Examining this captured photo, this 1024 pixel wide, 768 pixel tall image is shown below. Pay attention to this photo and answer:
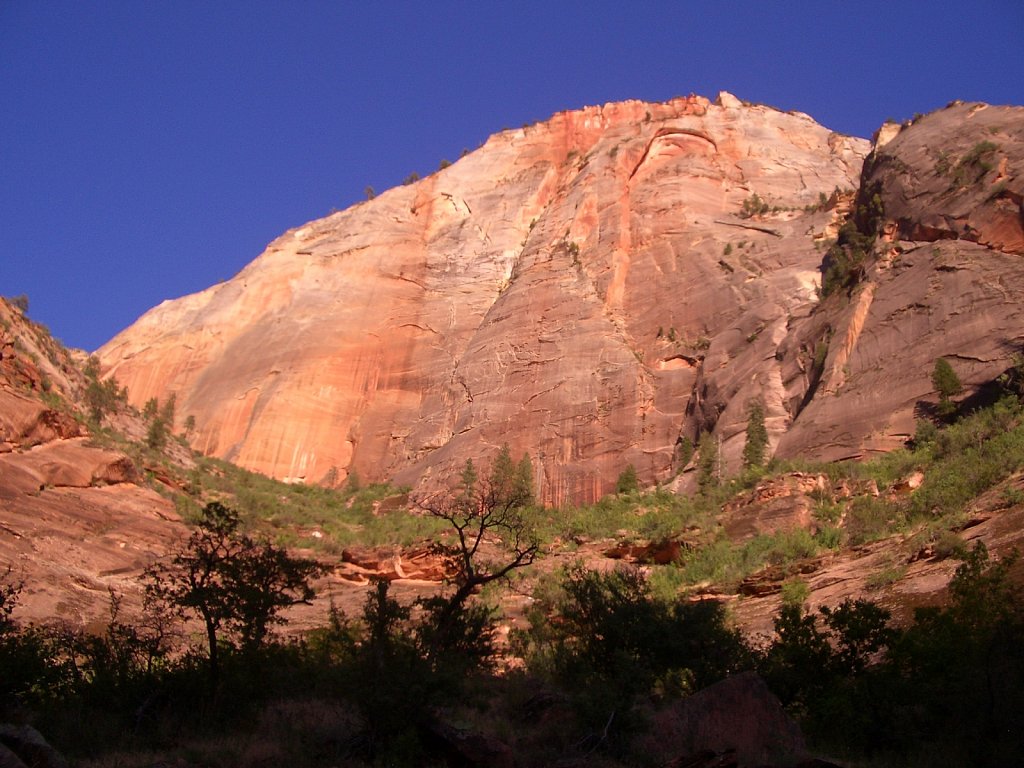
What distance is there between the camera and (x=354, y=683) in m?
12.9

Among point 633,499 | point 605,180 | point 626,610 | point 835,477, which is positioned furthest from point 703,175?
point 626,610

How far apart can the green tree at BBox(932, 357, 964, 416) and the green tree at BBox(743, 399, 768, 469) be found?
287 inches

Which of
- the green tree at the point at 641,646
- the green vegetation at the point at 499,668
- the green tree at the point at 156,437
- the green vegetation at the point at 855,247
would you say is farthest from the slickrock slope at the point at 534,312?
the green vegetation at the point at 499,668

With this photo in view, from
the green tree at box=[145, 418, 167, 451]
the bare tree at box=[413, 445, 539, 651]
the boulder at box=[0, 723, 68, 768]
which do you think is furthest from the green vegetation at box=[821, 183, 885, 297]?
the boulder at box=[0, 723, 68, 768]

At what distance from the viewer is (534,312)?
5838 cm

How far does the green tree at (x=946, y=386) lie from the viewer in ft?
107

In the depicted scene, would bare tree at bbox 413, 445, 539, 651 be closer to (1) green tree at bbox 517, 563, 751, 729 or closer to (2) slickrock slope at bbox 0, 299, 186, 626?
(1) green tree at bbox 517, 563, 751, 729

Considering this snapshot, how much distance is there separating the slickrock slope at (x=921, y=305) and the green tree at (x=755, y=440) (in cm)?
81

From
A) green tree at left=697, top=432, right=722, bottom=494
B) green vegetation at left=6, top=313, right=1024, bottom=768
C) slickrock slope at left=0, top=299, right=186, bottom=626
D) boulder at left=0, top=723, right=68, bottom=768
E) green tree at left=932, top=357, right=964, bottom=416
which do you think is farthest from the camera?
green tree at left=697, top=432, right=722, bottom=494

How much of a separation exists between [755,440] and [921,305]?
8.66 metres

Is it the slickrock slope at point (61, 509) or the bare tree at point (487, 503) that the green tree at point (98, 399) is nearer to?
the slickrock slope at point (61, 509)

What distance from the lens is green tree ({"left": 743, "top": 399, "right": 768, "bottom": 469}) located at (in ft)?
125

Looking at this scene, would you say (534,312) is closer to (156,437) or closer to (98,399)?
(156,437)

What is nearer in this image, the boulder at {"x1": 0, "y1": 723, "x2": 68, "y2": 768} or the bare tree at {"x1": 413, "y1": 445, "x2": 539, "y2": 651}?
the boulder at {"x1": 0, "y1": 723, "x2": 68, "y2": 768}
